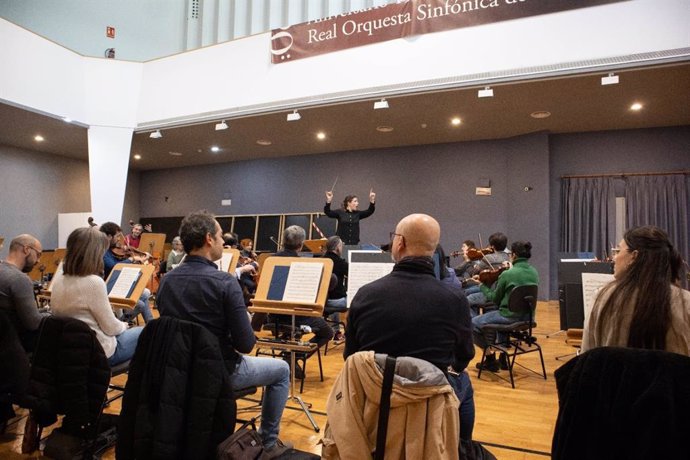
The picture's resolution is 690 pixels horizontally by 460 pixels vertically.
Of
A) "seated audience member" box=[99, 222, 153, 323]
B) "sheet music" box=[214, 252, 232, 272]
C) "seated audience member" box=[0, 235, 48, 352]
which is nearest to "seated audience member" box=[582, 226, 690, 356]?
"seated audience member" box=[0, 235, 48, 352]

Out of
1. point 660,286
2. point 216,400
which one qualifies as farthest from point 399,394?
point 660,286

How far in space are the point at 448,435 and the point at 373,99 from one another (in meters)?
5.81

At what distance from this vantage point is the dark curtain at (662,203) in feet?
24.9

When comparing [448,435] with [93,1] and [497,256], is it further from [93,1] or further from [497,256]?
[93,1]

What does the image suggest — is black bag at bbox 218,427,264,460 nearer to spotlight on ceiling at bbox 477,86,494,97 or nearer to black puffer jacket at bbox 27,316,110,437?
black puffer jacket at bbox 27,316,110,437

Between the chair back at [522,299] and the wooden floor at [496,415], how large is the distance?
0.63 metres

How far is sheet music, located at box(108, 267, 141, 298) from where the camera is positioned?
11.4ft

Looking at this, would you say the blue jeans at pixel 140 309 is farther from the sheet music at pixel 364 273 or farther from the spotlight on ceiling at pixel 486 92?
the spotlight on ceiling at pixel 486 92

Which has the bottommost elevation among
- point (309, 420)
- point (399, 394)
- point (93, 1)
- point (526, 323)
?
point (309, 420)

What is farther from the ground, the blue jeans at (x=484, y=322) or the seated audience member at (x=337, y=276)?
the seated audience member at (x=337, y=276)

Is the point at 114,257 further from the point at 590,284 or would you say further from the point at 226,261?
the point at 590,284

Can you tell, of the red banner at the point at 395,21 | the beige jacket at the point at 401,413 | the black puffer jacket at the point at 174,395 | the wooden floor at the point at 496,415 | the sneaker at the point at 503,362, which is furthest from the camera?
the red banner at the point at 395,21

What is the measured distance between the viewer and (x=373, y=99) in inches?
260

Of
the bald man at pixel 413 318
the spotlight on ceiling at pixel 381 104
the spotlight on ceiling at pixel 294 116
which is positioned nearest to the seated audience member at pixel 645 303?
the bald man at pixel 413 318
